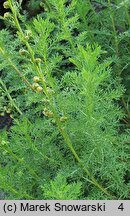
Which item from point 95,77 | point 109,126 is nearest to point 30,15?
point 109,126

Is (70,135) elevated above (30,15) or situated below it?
below

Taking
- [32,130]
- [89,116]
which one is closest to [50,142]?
[32,130]

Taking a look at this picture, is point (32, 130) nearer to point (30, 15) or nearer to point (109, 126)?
point (109, 126)

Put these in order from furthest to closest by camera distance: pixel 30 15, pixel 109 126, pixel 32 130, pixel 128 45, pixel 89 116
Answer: pixel 30 15, pixel 128 45, pixel 32 130, pixel 109 126, pixel 89 116

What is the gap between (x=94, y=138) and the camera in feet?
5.56

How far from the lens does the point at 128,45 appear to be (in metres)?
2.57

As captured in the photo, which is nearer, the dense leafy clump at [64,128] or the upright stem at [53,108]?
the upright stem at [53,108]

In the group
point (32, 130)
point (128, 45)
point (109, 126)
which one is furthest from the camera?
point (128, 45)

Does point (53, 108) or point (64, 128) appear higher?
point (53, 108)

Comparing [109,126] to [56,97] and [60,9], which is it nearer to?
[56,97]

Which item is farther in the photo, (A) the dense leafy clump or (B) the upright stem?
(A) the dense leafy clump

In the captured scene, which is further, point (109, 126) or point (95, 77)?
point (109, 126)

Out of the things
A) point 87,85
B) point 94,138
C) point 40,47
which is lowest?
point 94,138

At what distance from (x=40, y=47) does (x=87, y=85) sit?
0.99ft
